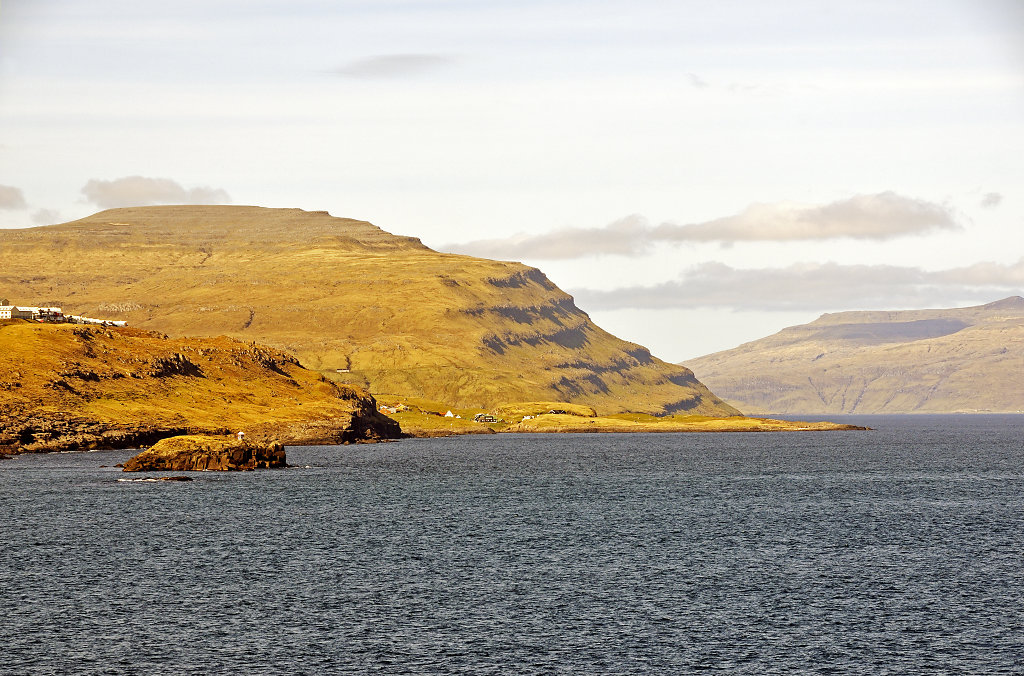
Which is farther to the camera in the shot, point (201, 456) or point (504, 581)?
point (201, 456)

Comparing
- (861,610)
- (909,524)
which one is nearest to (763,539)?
(909,524)

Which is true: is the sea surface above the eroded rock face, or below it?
below

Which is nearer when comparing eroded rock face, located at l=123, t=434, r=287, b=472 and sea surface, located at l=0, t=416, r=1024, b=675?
sea surface, located at l=0, t=416, r=1024, b=675

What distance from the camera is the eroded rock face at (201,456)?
156 m

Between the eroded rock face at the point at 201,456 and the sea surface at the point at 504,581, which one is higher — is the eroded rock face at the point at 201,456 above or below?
above

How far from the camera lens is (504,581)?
68.7 metres

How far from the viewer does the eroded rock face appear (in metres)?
156

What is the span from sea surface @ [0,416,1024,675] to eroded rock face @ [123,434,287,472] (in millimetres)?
22548

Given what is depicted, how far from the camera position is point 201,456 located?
158 m

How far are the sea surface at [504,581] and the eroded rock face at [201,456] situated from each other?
22548mm

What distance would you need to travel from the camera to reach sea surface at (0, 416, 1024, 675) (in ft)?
164

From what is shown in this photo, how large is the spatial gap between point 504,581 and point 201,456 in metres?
98.6

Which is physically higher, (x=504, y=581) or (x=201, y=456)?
(x=201, y=456)

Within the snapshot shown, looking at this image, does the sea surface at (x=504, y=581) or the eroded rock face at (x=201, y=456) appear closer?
the sea surface at (x=504, y=581)
